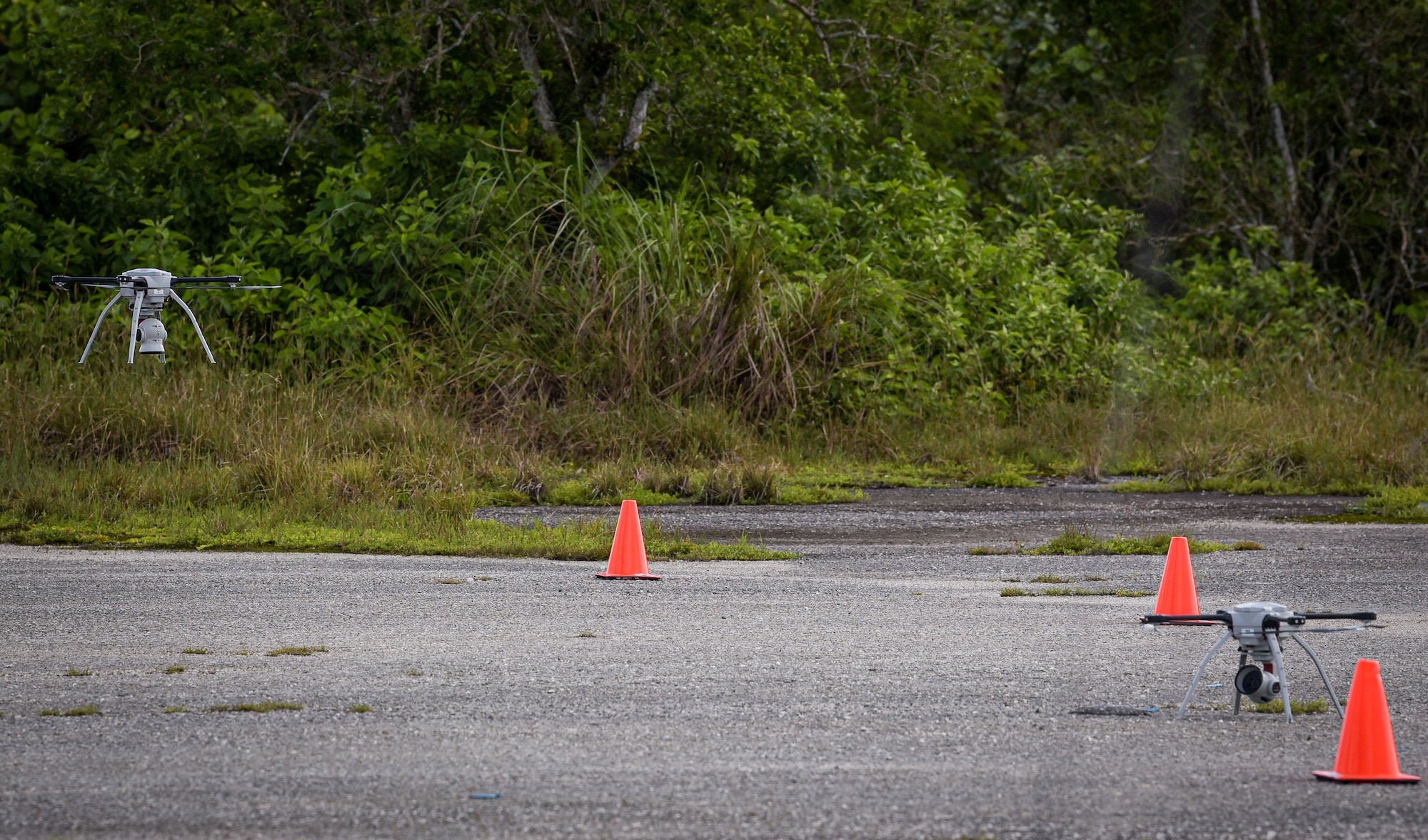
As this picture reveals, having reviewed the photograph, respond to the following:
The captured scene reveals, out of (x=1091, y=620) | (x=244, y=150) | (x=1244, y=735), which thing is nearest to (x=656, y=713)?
(x=1244, y=735)

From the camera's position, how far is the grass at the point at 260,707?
19.6 ft

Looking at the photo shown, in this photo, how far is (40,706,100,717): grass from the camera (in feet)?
19.3

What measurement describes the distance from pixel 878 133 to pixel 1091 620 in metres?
17.6

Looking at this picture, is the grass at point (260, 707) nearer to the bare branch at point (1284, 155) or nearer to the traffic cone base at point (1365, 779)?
the traffic cone base at point (1365, 779)

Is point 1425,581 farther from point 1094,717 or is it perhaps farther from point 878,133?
point 878,133

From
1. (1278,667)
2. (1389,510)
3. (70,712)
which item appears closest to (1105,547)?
(1389,510)

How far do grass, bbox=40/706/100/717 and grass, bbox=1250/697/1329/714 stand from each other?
14.5 ft

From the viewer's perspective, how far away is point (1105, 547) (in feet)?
36.7

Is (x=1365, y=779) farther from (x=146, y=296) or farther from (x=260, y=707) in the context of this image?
(x=146, y=296)

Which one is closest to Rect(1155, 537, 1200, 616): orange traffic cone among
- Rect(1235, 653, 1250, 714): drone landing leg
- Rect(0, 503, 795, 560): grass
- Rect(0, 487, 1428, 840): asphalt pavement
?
Rect(0, 487, 1428, 840): asphalt pavement

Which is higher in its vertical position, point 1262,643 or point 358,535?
point 1262,643

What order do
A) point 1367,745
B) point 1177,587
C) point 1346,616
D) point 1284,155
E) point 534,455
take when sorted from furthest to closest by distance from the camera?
point 1284,155, point 534,455, point 1177,587, point 1346,616, point 1367,745

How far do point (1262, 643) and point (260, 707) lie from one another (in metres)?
3.72

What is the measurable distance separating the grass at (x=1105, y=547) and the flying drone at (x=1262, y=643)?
508cm
